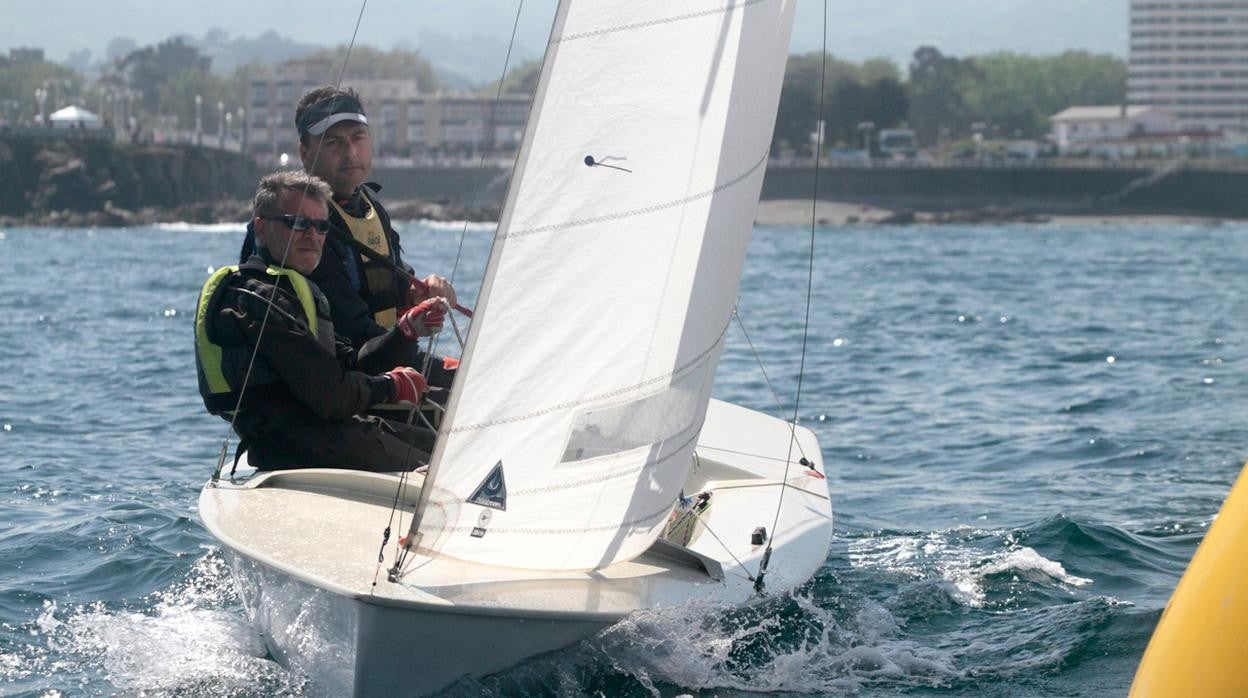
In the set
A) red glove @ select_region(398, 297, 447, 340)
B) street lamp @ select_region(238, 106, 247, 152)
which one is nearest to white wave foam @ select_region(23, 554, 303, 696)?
red glove @ select_region(398, 297, 447, 340)

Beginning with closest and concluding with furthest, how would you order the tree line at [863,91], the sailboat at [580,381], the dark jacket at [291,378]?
Answer: the sailboat at [580,381]
the dark jacket at [291,378]
the tree line at [863,91]

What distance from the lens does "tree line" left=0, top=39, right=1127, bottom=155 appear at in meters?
94.0

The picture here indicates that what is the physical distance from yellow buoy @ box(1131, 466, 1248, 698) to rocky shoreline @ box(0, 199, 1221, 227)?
191ft

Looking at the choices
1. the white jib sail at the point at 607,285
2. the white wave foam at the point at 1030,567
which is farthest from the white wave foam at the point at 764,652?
the white wave foam at the point at 1030,567

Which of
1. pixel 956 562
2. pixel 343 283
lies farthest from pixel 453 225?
pixel 343 283

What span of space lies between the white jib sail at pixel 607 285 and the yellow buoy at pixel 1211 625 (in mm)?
1424

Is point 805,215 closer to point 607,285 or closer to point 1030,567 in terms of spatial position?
point 1030,567

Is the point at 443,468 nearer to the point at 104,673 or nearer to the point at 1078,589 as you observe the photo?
→ the point at 104,673

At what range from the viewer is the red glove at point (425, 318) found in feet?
15.9

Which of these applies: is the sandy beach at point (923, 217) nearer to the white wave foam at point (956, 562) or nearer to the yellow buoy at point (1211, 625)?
the white wave foam at point (956, 562)

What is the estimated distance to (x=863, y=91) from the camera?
307 ft

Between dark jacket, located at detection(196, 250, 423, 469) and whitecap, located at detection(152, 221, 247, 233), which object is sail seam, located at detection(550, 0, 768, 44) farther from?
whitecap, located at detection(152, 221, 247, 233)

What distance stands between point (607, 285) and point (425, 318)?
2.68 feet

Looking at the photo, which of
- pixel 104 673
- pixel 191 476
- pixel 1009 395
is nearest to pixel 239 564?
pixel 104 673
